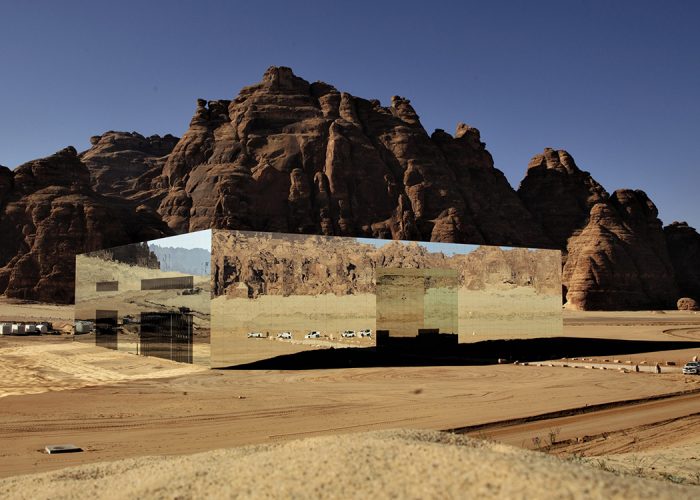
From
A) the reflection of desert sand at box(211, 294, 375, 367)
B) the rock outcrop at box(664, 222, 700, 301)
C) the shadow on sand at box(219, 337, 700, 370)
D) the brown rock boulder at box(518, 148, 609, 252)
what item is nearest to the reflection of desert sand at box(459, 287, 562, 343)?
the shadow on sand at box(219, 337, 700, 370)

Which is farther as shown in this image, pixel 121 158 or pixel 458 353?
pixel 121 158

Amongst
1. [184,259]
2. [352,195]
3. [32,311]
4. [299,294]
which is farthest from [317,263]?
[352,195]

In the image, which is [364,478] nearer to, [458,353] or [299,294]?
[299,294]

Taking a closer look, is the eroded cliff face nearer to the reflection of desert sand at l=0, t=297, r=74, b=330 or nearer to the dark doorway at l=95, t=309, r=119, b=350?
the reflection of desert sand at l=0, t=297, r=74, b=330

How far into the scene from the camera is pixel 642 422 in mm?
16984

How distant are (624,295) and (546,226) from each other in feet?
76.6

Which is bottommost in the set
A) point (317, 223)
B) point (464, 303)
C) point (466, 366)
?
point (466, 366)

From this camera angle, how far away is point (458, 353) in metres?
36.6

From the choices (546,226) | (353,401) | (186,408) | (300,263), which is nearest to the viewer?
(186,408)

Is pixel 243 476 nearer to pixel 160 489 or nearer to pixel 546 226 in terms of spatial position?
pixel 160 489

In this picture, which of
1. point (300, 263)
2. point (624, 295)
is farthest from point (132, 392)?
point (624, 295)

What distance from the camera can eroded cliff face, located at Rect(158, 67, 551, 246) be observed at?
103 meters

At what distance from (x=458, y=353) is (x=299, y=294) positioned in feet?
37.7

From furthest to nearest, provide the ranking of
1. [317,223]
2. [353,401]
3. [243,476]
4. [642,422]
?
[317,223]
[353,401]
[642,422]
[243,476]
